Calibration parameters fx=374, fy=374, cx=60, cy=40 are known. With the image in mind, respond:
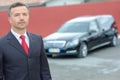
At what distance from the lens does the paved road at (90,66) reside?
9.95 meters

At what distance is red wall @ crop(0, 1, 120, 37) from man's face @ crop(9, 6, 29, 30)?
16.7 meters

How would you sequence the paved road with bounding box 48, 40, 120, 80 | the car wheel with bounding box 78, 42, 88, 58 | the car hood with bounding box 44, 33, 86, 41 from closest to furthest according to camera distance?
the paved road with bounding box 48, 40, 120, 80
the car wheel with bounding box 78, 42, 88, 58
the car hood with bounding box 44, 33, 86, 41

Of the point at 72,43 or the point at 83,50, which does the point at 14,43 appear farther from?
the point at 83,50

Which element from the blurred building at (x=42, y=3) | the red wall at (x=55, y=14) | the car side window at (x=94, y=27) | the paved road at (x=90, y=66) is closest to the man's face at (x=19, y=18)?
the paved road at (x=90, y=66)

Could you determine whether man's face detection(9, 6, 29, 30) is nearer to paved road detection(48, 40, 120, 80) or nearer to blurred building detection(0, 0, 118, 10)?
paved road detection(48, 40, 120, 80)

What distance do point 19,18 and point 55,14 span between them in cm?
1688

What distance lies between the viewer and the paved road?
32.7ft

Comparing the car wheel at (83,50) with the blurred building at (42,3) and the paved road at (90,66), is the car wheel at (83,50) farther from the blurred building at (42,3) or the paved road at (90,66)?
the blurred building at (42,3)

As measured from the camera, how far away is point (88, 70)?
1084 cm

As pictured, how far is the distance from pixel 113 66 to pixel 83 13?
9.27m

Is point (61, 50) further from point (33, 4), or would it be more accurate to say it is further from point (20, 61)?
point (33, 4)

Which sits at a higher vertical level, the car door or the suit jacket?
the suit jacket

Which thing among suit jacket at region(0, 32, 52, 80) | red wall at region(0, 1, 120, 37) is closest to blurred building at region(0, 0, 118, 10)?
red wall at region(0, 1, 120, 37)

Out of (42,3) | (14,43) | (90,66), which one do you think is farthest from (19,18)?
(42,3)
